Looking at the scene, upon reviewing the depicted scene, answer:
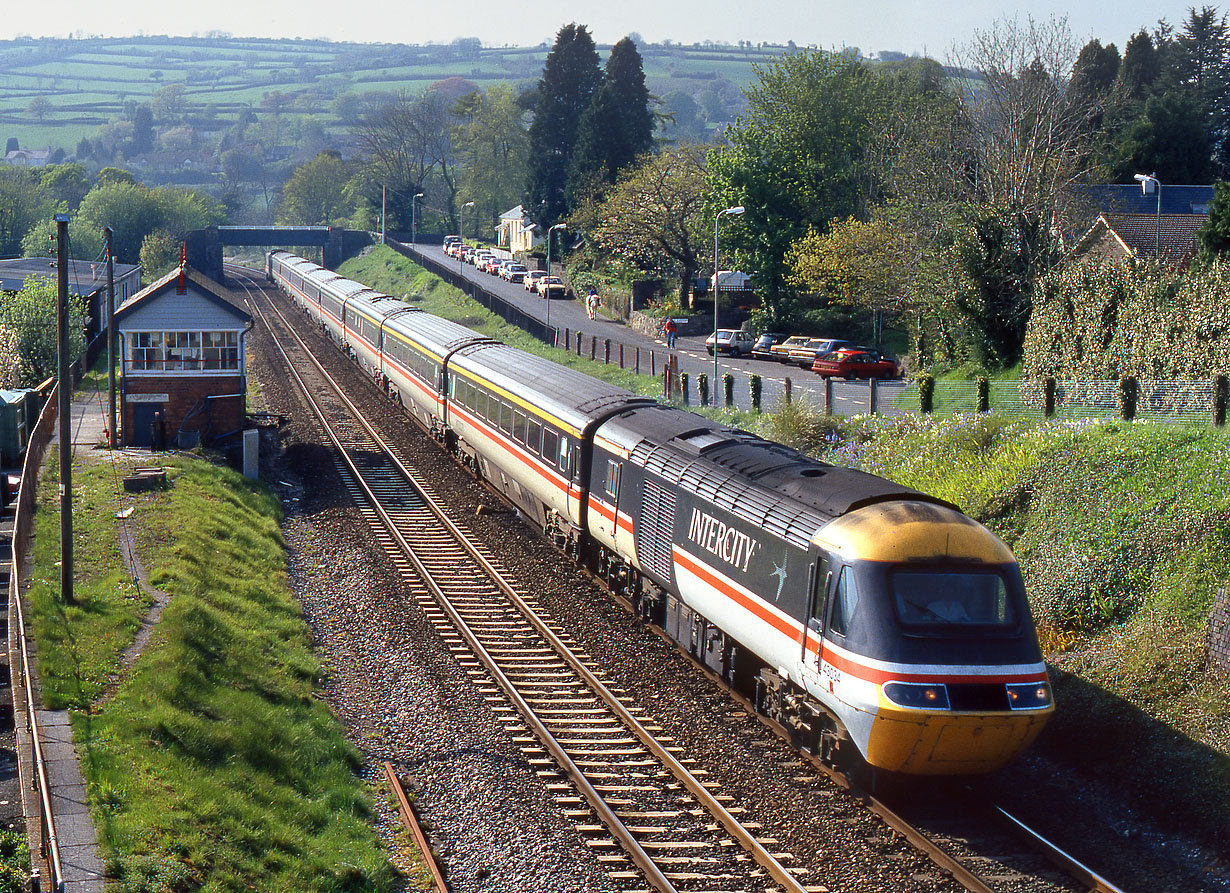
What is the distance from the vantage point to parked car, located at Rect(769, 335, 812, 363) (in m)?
47.9

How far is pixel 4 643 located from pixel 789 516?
1156 centimetres

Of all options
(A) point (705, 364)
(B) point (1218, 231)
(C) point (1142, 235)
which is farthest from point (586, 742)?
(C) point (1142, 235)

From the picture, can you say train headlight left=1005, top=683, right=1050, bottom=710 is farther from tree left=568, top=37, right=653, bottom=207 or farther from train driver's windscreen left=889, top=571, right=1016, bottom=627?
tree left=568, top=37, right=653, bottom=207

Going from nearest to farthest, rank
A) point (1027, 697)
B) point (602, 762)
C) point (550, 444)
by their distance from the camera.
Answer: point (1027, 697) < point (602, 762) < point (550, 444)

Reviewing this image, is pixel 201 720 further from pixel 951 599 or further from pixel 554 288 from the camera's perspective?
pixel 554 288

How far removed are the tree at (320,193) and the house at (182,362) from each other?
124 meters

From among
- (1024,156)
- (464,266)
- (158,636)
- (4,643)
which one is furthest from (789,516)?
(464,266)

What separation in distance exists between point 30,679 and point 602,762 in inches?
261

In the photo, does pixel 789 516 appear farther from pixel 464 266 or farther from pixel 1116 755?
pixel 464 266

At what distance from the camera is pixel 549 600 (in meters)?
19.5

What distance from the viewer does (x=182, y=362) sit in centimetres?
3209

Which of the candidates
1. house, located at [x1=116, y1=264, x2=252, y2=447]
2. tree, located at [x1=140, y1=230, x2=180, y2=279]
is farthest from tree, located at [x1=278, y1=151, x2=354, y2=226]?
house, located at [x1=116, y1=264, x2=252, y2=447]

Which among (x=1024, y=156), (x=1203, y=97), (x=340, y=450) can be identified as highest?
(x=1203, y=97)

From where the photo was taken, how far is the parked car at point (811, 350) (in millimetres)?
45656
